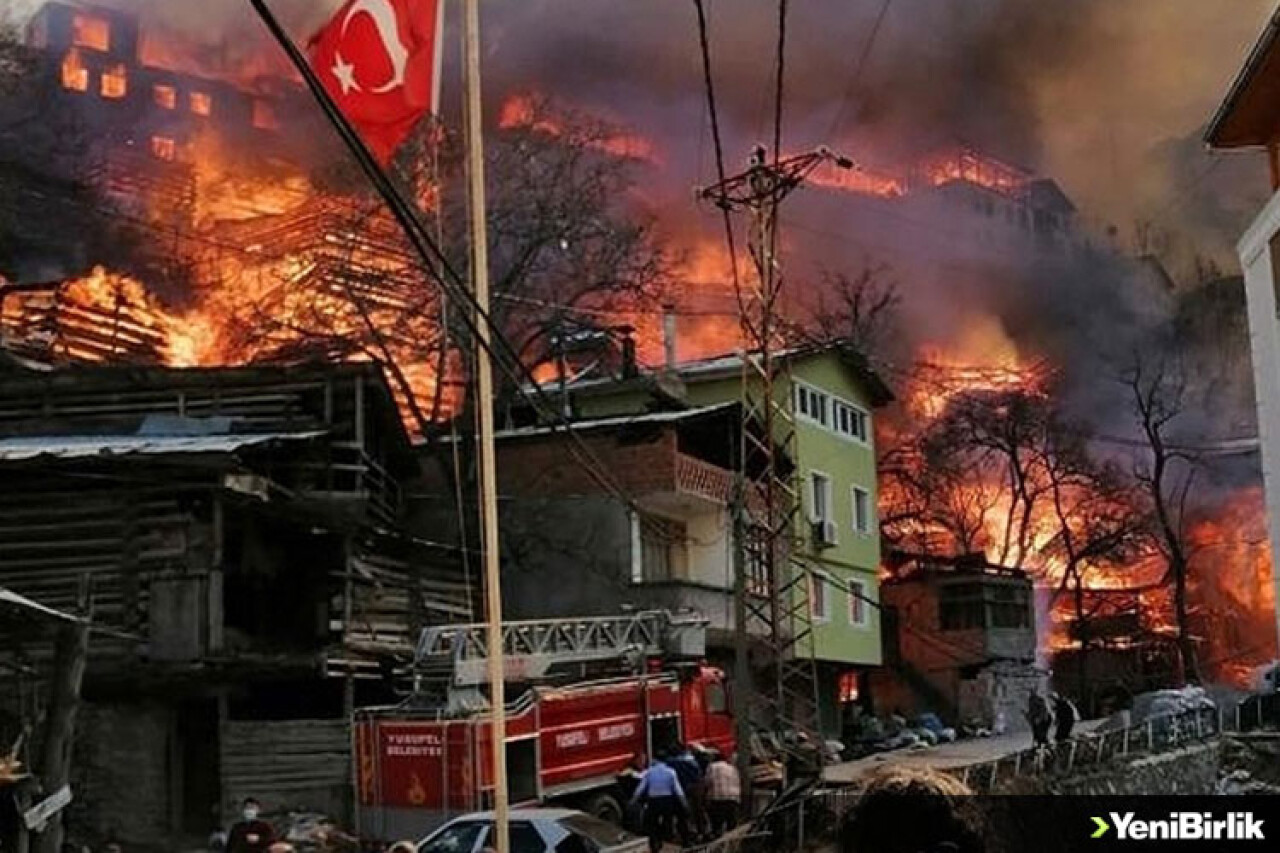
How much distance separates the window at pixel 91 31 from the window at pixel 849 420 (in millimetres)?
30180

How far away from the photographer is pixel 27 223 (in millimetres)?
36406

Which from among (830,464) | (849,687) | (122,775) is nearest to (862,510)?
(830,464)

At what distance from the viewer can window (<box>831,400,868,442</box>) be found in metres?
27.5

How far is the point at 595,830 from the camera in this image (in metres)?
11.4

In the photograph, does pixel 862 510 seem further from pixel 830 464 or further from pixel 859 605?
pixel 859 605

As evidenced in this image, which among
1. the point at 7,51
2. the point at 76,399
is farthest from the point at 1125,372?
the point at 7,51

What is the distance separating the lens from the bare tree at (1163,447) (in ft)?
101

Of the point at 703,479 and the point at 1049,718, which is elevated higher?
→ the point at 703,479

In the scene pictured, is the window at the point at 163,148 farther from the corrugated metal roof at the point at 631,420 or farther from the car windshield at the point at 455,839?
the car windshield at the point at 455,839

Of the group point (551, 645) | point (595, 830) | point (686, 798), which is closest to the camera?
point (595, 830)

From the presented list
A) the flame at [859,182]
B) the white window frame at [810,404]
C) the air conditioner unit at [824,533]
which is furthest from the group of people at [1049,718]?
the flame at [859,182]

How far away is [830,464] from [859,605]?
9.00 ft

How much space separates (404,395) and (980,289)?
14888 mm

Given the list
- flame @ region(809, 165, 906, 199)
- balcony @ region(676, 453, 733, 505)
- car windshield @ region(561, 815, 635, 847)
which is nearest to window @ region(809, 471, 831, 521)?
balcony @ region(676, 453, 733, 505)
